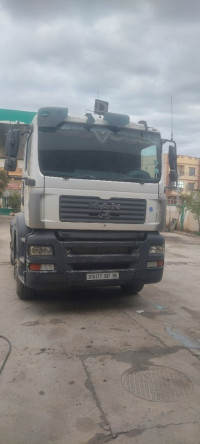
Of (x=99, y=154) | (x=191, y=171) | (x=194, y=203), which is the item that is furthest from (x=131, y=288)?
(x=191, y=171)

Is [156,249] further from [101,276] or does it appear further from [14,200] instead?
[14,200]

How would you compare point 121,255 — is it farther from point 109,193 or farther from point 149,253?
point 109,193

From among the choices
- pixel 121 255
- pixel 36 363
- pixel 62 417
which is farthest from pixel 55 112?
pixel 62 417

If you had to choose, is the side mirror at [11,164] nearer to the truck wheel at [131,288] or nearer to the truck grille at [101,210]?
the truck grille at [101,210]

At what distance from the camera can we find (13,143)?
5.50m

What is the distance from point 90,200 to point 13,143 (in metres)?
1.50

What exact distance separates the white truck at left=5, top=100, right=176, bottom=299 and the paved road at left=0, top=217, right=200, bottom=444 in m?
0.64

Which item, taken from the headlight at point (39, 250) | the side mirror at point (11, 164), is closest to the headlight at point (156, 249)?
the headlight at point (39, 250)

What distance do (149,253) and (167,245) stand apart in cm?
946

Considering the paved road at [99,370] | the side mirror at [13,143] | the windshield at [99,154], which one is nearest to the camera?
the paved road at [99,370]

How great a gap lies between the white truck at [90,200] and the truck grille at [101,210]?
1 centimetres

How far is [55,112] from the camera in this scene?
208 inches

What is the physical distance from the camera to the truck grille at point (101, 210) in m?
5.10

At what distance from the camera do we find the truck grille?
16.7 feet
